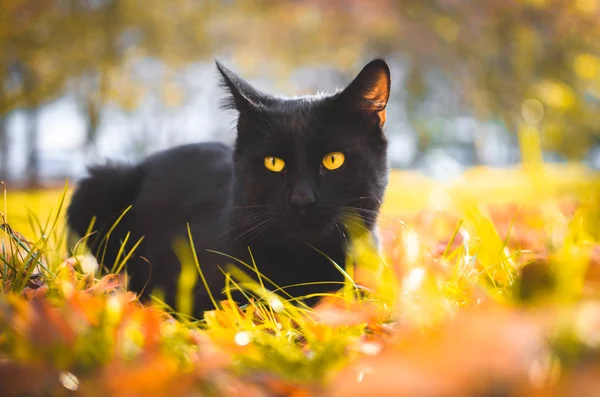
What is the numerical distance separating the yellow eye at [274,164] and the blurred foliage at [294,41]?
6339 mm

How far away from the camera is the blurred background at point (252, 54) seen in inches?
360

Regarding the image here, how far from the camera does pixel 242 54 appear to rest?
16000 millimetres

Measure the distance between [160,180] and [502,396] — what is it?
2.53 meters

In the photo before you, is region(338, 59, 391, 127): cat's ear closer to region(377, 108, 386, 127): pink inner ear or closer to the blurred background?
region(377, 108, 386, 127): pink inner ear

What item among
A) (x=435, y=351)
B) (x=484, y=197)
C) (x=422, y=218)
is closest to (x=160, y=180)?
(x=422, y=218)

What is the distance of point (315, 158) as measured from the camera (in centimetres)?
210

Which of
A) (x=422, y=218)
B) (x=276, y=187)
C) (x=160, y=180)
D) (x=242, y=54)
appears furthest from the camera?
(x=242, y=54)

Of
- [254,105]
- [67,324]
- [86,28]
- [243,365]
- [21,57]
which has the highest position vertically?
[86,28]

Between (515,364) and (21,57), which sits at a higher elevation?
(21,57)

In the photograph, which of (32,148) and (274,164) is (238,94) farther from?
(32,148)

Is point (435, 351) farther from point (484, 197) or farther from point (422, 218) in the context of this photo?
point (484, 197)

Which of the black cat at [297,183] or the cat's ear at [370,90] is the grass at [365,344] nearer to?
Result: the black cat at [297,183]

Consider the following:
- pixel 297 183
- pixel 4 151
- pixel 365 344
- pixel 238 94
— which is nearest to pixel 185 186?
pixel 238 94

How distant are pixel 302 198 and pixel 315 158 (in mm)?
211
